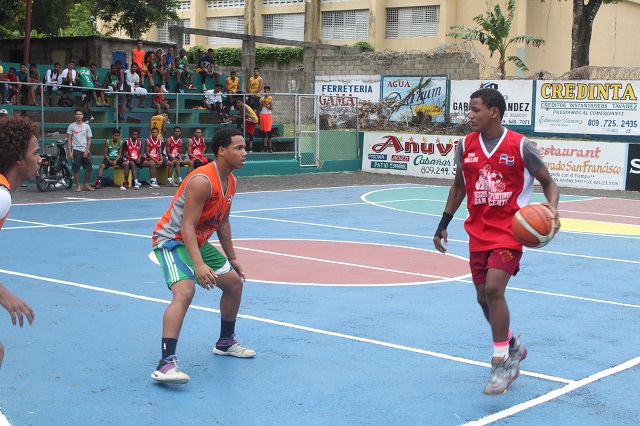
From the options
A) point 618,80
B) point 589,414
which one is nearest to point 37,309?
point 589,414

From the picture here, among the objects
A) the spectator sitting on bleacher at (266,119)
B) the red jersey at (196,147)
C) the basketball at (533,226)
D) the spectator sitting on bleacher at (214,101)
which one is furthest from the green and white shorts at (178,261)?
the spectator sitting on bleacher at (266,119)

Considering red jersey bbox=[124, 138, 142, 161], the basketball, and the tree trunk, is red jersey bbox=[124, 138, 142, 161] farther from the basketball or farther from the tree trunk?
the tree trunk

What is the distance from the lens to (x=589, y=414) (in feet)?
18.6

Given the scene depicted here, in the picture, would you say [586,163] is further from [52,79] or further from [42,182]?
[52,79]

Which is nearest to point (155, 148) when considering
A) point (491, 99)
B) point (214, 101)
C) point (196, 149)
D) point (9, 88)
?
point (196, 149)

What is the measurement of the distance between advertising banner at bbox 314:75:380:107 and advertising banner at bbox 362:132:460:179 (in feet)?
8.35

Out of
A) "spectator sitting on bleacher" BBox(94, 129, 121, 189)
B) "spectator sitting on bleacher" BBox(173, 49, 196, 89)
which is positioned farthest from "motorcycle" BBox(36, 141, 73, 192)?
"spectator sitting on bleacher" BBox(173, 49, 196, 89)

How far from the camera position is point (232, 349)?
684cm

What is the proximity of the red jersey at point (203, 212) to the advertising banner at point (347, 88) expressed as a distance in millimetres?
24258

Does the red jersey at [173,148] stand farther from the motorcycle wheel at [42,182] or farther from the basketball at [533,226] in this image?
the basketball at [533,226]

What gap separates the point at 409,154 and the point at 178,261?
2207cm

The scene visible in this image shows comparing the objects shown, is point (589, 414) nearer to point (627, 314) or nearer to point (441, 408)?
point (441, 408)

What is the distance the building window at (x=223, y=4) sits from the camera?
5300cm

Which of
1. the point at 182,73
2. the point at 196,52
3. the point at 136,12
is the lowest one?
the point at 182,73
